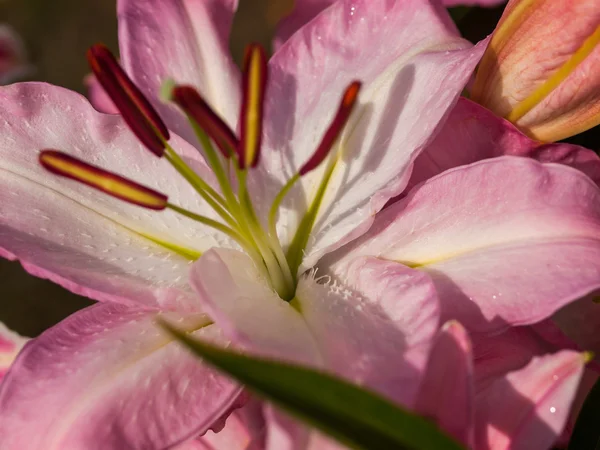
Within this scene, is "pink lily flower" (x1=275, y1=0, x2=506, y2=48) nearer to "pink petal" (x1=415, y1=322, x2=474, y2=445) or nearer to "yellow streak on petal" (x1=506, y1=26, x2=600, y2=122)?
"yellow streak on petal" (x1=506, y1=26, x2=600, y2=122)

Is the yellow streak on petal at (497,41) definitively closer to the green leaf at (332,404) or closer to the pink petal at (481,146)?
the pink petal at (481,146)

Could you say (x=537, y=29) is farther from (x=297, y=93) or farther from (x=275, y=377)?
(x=275, y=377)

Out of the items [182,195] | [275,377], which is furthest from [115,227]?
[275,377]

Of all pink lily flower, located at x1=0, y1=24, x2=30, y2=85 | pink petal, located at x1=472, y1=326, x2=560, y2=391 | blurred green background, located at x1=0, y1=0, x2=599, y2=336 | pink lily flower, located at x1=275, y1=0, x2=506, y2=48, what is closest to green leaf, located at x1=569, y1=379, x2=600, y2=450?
pink petal, located at x1=472, y1=326, x2=560, y2=391

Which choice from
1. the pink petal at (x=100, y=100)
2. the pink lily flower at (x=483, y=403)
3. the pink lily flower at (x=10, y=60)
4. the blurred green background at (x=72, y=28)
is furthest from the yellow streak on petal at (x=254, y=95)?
the blurred green background at (x=72, y=28)

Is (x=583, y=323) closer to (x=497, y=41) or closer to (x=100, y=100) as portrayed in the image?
(x=497, y=41)

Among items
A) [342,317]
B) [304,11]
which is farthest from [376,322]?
[304,11]
